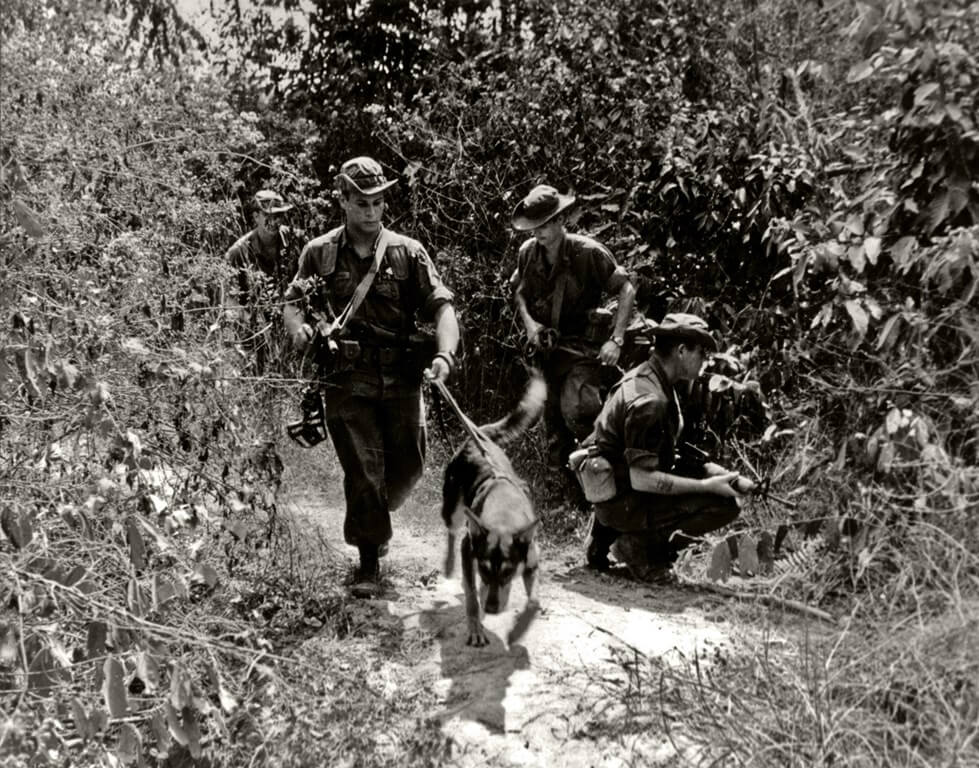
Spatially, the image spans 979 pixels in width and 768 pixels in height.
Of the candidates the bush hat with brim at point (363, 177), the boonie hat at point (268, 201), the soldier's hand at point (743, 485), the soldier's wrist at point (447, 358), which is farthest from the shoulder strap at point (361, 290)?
the boonie hat at point (268, 201)

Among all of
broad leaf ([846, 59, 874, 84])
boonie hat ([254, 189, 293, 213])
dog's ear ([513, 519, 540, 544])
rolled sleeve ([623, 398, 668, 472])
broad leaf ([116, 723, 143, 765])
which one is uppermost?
broad leaf ([846, 59, 874, 84])

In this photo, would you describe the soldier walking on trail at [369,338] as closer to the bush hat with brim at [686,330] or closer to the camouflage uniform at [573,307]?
the bush hat with brim at [686,330]

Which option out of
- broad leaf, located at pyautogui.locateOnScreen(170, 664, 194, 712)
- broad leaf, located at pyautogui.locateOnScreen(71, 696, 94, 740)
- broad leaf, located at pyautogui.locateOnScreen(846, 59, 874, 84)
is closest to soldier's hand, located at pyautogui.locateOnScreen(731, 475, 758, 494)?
broad leaf, located at pyautogui.locateOnScreen(846, 59, 874, 84)

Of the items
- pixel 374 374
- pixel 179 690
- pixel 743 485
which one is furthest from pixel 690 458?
pixel 179 690

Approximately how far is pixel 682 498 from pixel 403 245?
211 centimetres

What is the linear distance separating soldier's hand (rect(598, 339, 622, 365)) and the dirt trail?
1.30m

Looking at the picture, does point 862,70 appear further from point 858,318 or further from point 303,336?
point 303,336

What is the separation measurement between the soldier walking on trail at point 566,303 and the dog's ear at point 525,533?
7.33ft

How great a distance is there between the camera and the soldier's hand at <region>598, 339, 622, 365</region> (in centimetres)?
655

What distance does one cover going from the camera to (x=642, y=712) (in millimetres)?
4098

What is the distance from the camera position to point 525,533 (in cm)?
461

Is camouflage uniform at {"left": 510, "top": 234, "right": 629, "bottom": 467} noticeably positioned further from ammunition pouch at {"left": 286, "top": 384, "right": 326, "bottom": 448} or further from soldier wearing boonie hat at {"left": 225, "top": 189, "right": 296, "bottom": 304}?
soldier wearing boonie hat at {"left": 225, "top": 189, "right": 296, "bottom": 304}

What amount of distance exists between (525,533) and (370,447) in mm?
1410

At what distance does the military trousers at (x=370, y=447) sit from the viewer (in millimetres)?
5668
